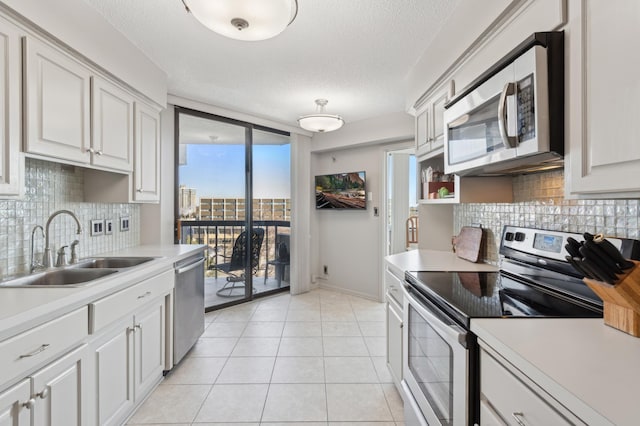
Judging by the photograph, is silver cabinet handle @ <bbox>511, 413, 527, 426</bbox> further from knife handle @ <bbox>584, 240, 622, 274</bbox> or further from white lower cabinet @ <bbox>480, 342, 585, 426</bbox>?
knife handle @ <bbox>584, 240, 622, 274</bbox>

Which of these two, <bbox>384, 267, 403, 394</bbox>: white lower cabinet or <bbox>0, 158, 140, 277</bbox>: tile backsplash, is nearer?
<bbox>0, 158, 140, 277</bbox>: tile backsplash

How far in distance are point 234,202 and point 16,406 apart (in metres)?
3.05

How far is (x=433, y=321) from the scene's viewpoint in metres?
1.32

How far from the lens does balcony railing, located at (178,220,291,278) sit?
362 centimetres

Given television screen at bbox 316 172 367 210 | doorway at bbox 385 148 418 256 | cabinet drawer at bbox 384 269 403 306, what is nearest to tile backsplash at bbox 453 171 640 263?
cabinet drawer at bbox 384 269 403 306

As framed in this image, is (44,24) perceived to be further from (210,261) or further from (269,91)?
(210,261)

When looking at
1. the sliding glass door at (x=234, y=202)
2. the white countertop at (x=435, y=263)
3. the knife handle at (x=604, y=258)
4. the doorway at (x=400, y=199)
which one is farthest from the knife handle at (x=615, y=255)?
the doorway at (x=400, y=199)

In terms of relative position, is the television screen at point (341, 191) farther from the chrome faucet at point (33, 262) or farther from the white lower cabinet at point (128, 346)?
the chrome faucet at point (33, 262)

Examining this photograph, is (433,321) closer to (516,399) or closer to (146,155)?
(516,399)

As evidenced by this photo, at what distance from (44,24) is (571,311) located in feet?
8.63

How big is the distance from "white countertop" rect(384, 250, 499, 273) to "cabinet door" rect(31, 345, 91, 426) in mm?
1698

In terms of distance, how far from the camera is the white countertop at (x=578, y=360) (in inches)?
24.2

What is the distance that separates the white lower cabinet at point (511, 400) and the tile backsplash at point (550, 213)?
0.75 metres

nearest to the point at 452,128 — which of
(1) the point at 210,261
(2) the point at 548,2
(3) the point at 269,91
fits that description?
(2) the point at 548,2
